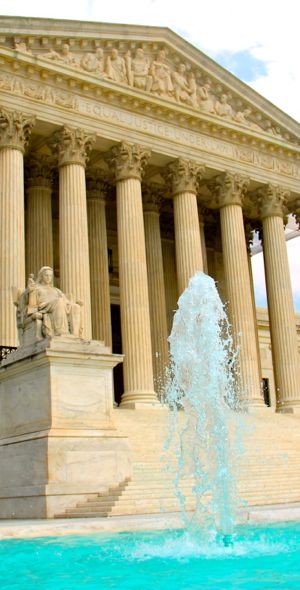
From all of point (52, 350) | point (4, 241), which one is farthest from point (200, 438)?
point (4, 241)

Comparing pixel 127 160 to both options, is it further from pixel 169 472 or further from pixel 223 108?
pixel 169 472

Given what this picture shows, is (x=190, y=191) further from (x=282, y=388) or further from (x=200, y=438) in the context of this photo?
(x=200, y=438)

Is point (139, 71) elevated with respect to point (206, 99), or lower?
elevated

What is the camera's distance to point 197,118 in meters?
35.5

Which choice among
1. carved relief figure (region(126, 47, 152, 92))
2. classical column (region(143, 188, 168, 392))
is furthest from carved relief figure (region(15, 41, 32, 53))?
classical column (region(143, 188, 168, 392))

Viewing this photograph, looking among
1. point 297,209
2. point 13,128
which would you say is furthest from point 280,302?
point 13,128

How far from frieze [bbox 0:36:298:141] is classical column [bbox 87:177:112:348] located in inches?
212

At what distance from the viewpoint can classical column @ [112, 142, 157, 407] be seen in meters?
30.5

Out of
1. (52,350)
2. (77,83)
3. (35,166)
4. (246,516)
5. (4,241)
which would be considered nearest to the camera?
(246,516)

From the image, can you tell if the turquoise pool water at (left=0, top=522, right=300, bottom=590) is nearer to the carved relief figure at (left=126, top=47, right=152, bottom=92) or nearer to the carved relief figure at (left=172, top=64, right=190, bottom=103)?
the carved relief figure at (left=126, top=47, right=152, bottom=92)

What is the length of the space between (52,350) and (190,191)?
1882cm

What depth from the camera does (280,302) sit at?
37.2m

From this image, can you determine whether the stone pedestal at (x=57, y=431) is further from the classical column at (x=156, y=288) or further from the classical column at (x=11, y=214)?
the classical column at (x=156, y=288)

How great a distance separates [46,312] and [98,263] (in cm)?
1710
